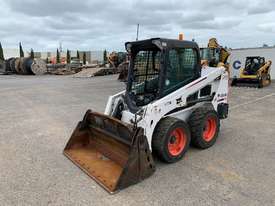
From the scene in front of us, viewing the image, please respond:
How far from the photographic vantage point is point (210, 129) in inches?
195

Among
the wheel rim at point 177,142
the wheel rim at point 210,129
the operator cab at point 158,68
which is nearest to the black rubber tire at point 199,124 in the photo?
the wheel rim at point 210,129

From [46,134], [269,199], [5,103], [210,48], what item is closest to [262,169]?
[269,199]

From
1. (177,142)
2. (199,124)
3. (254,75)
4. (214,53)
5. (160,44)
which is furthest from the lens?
(214,53)

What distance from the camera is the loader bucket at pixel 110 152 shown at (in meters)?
3.35

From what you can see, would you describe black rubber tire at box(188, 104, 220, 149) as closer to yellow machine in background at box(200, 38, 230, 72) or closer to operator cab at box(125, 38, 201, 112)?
operator cab at box(125, 38, 201, 112)

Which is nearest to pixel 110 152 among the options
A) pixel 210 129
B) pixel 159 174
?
pixel 159 174

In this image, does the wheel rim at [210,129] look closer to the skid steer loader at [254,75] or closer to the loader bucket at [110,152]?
the loader bucket at [110,152]

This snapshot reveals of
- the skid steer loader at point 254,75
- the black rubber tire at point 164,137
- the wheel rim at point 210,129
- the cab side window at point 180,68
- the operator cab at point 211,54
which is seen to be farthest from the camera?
the operator cab at point 211,54

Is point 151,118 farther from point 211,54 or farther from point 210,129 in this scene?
point 211,54

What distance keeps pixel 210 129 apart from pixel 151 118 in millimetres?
1673

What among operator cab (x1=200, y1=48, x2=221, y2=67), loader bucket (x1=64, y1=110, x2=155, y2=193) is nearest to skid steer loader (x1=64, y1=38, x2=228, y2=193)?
loader bucket (x1=64, y1=110, x2=155, y2=193)

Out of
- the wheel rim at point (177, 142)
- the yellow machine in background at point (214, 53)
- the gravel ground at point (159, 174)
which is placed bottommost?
A: the gravel ground at point (159, 174)

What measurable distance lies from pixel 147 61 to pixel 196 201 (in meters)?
2.68

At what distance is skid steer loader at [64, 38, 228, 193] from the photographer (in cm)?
356
